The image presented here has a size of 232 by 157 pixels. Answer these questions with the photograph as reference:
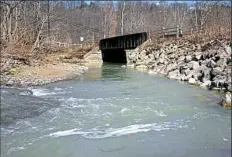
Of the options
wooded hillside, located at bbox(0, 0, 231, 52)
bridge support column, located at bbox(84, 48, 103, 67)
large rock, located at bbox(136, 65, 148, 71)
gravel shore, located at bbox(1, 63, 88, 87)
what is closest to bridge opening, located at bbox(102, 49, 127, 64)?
bridge support column, located at bbox(84, 48, 103, 67)

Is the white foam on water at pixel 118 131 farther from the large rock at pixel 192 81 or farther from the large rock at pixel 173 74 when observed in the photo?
the large rock at pixel 173 74

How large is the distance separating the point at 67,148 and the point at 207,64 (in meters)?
15.1

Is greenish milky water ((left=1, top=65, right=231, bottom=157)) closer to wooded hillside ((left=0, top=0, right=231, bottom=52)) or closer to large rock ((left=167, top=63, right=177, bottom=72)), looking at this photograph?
large rock ((left=167, top=63, right=177, bottom=72))

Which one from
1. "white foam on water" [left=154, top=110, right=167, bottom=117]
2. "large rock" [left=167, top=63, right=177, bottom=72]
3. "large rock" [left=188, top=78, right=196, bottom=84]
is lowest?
"white foam on water" [left=154, top=110, right=167, bottom=117]

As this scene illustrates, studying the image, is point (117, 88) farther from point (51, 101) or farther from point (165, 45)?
point (165, 45)

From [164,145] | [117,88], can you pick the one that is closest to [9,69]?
[117,88]

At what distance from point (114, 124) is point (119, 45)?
33.5 metres

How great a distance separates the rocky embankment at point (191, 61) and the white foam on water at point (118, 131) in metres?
3.54

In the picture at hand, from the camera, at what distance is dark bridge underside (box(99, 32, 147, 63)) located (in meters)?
40.3

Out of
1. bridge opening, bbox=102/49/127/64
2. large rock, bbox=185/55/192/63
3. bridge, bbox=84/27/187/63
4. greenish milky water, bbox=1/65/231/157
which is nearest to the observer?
greenish milky water, bbox=1/65/231/157

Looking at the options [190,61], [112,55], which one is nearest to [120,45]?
[112,55]

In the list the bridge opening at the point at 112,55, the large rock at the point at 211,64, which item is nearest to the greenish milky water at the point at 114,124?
the large rock at the point at 211,64

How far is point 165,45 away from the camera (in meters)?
34.9

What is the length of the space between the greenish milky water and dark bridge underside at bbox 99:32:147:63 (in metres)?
22.9
